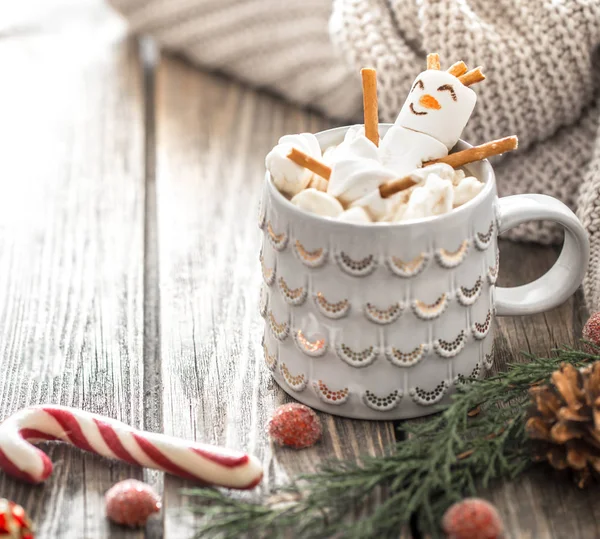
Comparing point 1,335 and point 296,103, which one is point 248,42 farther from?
point 1,335

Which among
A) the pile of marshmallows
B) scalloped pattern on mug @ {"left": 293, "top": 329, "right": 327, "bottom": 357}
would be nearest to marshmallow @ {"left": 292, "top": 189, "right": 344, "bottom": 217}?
the pile of marshmallows

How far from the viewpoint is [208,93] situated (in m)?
1.30

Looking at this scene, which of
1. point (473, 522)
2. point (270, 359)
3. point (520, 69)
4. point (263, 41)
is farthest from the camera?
point (263, 41)

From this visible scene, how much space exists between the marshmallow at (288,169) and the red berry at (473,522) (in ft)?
0.88

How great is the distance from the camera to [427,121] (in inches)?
27.9

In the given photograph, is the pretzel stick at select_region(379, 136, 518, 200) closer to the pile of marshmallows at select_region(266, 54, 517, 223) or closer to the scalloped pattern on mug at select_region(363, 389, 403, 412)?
the pile of marshmallows at select_region(266, 54, 517, 223)

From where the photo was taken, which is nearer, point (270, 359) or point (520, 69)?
point (270, 359)

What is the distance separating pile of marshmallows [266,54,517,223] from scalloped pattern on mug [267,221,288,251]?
3 centimetres

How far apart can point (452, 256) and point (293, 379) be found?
174 mm

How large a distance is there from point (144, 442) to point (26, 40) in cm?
99

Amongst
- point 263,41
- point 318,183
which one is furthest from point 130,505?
point 263,41

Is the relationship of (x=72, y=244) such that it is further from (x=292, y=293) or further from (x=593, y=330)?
(x=593, y=330)

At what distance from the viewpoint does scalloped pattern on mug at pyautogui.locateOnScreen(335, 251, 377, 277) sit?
0.65 m

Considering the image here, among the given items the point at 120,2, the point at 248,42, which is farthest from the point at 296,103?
the point at 120,2
